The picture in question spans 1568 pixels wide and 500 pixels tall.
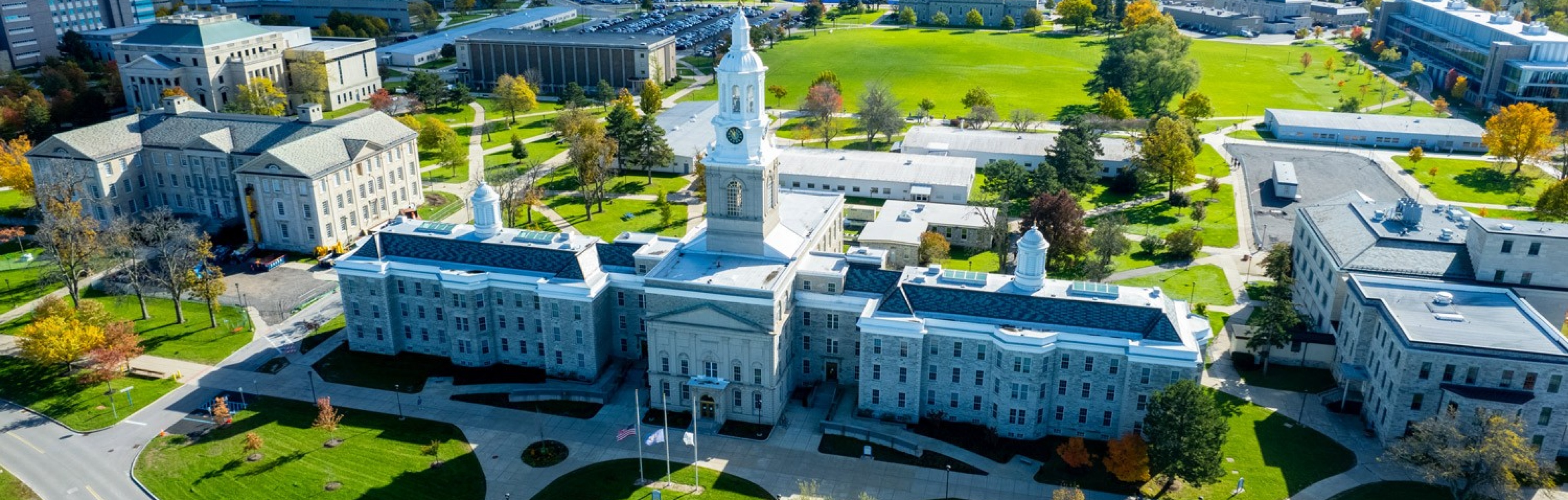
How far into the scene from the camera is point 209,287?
8769 centimetres

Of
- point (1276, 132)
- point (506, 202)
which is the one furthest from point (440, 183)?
point (1276, 132)

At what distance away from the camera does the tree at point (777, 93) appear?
590 ft

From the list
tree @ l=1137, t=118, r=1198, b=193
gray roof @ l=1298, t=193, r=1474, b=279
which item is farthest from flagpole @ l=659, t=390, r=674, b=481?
tree @ l=1137, t=118, r=1198, b=193

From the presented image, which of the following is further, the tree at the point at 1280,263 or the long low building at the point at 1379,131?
the long low building at the point at 1379,131

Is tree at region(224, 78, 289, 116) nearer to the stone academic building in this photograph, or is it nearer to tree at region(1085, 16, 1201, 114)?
the stone academic building

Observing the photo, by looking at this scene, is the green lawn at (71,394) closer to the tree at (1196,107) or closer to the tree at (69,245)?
the tree at (69,245)

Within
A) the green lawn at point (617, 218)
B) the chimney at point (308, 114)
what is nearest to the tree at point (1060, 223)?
the green lawn at point (617, 218)

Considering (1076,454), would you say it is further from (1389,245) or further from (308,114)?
(308,114)

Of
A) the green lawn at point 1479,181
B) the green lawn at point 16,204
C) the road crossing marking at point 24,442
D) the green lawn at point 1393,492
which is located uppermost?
the green lawn at point 16,204

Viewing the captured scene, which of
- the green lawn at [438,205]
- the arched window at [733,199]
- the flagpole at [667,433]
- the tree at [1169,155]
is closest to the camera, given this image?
the flagpole at [667,433]

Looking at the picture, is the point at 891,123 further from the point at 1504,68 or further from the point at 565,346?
the point at 1504,68

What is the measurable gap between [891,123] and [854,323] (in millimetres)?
79869

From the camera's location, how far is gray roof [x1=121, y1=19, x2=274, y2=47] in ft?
527

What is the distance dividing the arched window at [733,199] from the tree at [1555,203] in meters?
93.0
